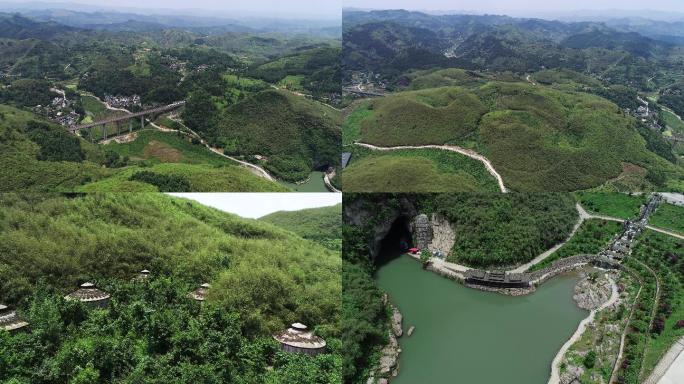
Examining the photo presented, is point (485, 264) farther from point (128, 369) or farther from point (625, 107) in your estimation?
point (625, 107)

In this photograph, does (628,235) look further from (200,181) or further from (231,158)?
(231,158)

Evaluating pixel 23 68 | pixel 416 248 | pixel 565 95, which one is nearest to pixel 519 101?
pixel 565 95

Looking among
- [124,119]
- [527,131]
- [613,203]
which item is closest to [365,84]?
[527,131]

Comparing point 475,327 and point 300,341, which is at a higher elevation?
point 300,341

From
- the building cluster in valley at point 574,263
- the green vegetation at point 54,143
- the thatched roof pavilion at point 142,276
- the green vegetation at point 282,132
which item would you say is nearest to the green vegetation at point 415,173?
the green vegetation at point 282,132

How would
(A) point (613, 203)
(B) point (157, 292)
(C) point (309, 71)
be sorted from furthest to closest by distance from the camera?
(C) point (309, 71)
(A) point (613, 203)
(B) point (157, 292)
